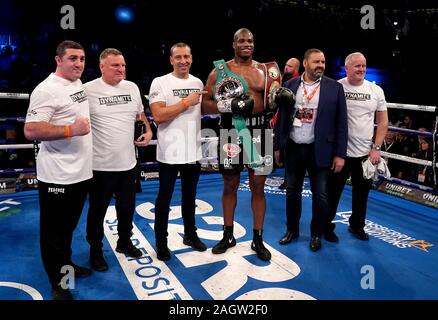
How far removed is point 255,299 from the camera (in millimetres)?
2285

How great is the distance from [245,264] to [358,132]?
1465 mm

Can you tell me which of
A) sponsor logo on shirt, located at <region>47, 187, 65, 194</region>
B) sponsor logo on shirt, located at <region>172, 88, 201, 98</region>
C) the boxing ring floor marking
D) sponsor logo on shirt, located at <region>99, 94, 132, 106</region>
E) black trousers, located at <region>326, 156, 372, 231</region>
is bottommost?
the boxing ring floor marking

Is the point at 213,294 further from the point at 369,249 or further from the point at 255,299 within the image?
the point at 369,249

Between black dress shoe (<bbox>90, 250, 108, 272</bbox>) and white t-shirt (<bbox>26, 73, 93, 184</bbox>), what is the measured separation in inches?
26.3

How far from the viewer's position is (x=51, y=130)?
2072 millimetres

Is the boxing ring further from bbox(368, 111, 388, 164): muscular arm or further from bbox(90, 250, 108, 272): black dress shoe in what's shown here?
bbox(368, 111, 388, 164): muscular arm

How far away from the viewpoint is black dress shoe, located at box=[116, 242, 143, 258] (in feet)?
9.41

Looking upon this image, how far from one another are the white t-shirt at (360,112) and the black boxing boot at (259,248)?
1061 mm

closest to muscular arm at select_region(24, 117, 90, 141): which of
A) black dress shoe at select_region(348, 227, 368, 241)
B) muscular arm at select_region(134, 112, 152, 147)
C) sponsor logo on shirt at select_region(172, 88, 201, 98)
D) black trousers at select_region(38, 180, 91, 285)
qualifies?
black trousers at select_region(38, 180, 91, 285)

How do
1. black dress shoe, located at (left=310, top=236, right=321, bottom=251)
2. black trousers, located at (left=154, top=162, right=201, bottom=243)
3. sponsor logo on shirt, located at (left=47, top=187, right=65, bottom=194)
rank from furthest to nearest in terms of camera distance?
black dress shoe, located at (left=310, top=236, right=321, bottom=251)
black trousers, located at (left=154, top=162, right=201, bottom=243)
sponsor logo on shirt, located at (left=47, top=187, right=65, bottom=194)

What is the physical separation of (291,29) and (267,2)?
1.18 m

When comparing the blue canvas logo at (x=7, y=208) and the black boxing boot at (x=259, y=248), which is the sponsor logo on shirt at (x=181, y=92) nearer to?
the black boxing boot at (x=259, y=248)

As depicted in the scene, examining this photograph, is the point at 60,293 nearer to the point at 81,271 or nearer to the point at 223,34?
the point at 81,271
